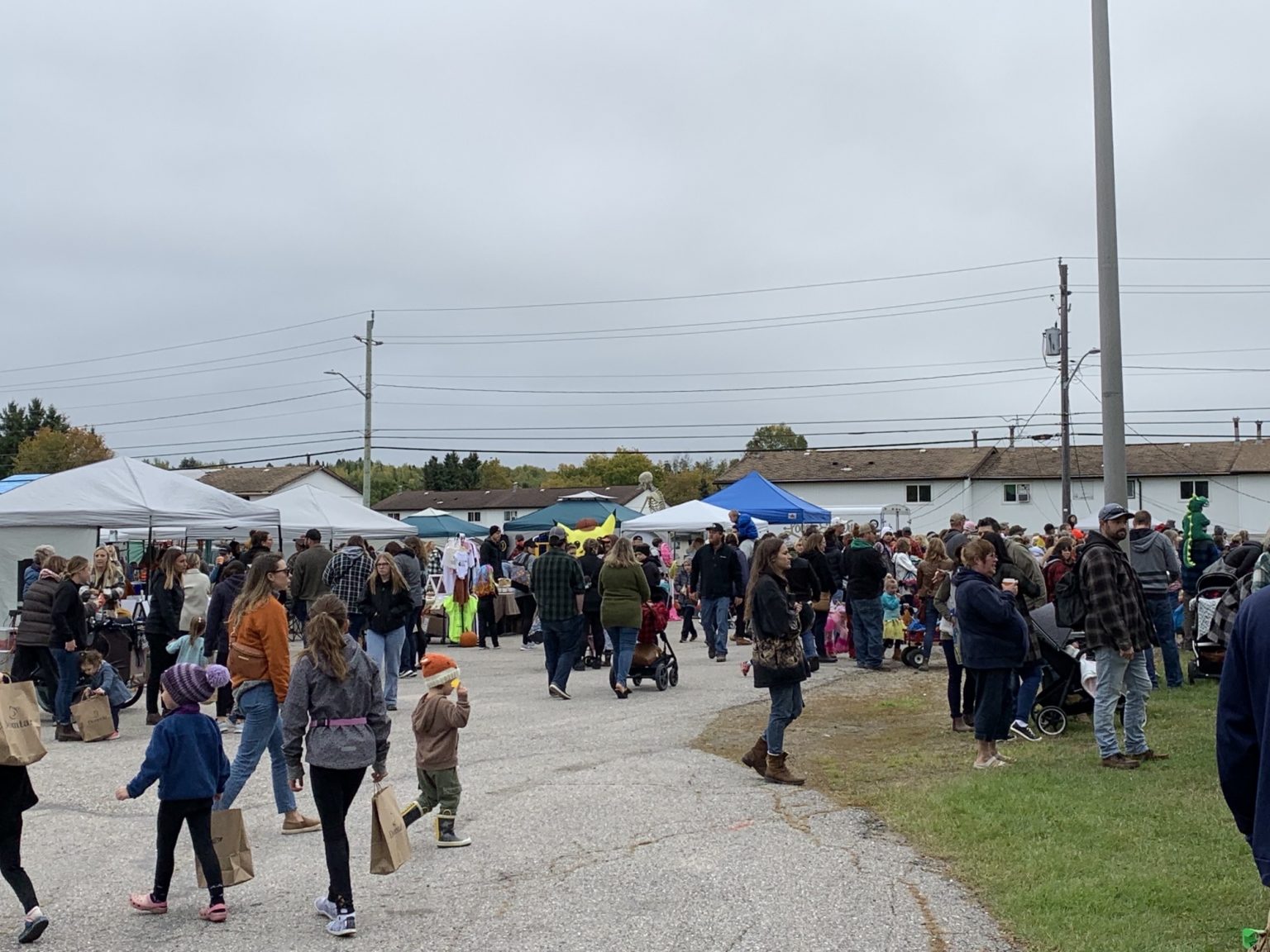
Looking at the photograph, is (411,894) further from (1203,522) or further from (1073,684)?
(1203,522)

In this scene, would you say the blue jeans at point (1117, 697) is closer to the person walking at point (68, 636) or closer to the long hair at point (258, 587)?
the long hair at point (258, 587)

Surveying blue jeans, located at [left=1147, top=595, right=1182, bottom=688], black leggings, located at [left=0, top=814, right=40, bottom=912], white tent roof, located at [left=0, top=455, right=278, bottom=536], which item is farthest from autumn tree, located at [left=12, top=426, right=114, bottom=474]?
black leggings, located at [left=0, top=814, right=40, bottom=912]

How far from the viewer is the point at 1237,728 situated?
356cm

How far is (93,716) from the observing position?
10844 mm

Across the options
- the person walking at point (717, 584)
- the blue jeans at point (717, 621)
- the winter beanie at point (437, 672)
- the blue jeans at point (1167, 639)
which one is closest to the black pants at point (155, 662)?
the winter beanie at point (437, 672)

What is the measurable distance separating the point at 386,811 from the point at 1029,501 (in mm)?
65540

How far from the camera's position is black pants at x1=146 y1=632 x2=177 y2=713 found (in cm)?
1260

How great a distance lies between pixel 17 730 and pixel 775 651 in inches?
206

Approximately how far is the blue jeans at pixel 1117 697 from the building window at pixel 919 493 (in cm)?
6154

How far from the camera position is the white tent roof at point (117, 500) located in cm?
1722

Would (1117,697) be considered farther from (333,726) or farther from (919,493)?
(919,493)

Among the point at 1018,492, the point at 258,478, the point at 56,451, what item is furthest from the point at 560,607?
the point at 258,478

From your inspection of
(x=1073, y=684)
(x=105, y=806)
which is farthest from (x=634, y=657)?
(x=105, y=806)

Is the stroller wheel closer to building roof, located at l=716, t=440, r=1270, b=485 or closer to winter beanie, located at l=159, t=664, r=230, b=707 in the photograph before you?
winter beanie, located at l=159, t=664, r=230, b=707
